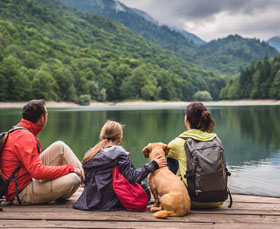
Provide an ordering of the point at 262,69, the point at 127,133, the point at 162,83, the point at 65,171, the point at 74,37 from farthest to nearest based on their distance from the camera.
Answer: the point at 74,37 < the point at 162,83 < the point at 262,69 < the point at 127,133 < the point at 65,171

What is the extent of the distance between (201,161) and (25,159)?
2.06 m

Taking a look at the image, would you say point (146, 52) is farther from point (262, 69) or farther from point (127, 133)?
point (127, 133)

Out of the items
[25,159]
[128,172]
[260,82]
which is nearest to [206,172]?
Answer: [128,172]

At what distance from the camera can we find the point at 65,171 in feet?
12.0

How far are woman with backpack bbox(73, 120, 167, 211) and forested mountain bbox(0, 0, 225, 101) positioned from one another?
6545cm

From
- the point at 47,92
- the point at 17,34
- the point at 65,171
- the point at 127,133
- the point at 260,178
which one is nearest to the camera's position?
the point at 65,171

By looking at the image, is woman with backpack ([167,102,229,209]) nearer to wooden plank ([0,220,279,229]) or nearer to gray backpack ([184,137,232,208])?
gray backpack ([184,137,232,208])

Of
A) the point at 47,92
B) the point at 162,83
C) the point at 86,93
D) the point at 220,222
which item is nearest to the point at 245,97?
the point at 162,83

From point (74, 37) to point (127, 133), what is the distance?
161138mm

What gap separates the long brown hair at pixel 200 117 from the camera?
3.64 m

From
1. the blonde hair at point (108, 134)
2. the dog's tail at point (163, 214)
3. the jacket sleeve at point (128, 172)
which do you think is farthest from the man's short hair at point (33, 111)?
the dog's tail at point (163, 214)

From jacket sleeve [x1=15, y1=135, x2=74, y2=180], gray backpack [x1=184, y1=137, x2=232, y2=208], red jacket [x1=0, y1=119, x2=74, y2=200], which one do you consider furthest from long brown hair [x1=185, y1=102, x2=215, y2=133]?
jacket sleeve [x1=15, y1=135, x2=74, y2=180]

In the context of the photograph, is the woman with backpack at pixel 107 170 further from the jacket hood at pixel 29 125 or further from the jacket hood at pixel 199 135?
the jacket hood at pixel 29 125

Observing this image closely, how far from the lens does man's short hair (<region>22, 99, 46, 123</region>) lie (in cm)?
347
